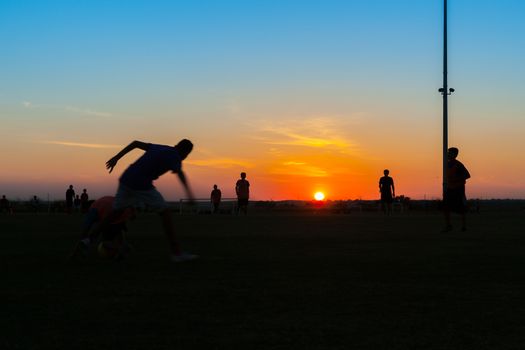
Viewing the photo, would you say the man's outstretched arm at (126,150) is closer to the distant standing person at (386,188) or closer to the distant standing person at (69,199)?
the distant standing person at (386,188)

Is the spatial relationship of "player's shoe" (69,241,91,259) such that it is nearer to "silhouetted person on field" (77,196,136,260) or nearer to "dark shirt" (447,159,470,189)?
"silhouetted person on field" (77,196,136,260)

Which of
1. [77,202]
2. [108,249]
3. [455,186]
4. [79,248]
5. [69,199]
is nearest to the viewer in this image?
[79,248]

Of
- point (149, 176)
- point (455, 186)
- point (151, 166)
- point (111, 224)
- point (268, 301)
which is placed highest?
point (455, 186)

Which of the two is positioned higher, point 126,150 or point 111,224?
point 126,150

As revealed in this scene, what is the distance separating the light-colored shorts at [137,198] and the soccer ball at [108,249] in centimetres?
67

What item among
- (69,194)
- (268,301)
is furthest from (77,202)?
(268,301)

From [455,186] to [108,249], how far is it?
10.8 m

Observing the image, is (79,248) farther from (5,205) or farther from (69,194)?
(5,205)

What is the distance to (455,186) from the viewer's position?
62.3 feet

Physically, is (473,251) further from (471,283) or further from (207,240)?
(207,240)

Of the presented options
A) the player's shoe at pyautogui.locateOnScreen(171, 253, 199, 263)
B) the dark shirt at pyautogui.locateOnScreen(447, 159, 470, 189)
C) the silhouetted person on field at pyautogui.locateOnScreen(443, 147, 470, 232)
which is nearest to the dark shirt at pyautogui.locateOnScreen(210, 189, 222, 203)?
the silhouetted person on field at pyautogui.locateOnScreen(443, 147, 470, 232)

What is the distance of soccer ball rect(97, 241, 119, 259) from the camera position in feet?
34.4

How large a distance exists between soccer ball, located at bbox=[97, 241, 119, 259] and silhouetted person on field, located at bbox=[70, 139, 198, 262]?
1.69ft

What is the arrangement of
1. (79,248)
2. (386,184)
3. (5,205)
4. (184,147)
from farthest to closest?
1. (5,205)
2. (386,184)
3. (79,248)
4. (184,147)
